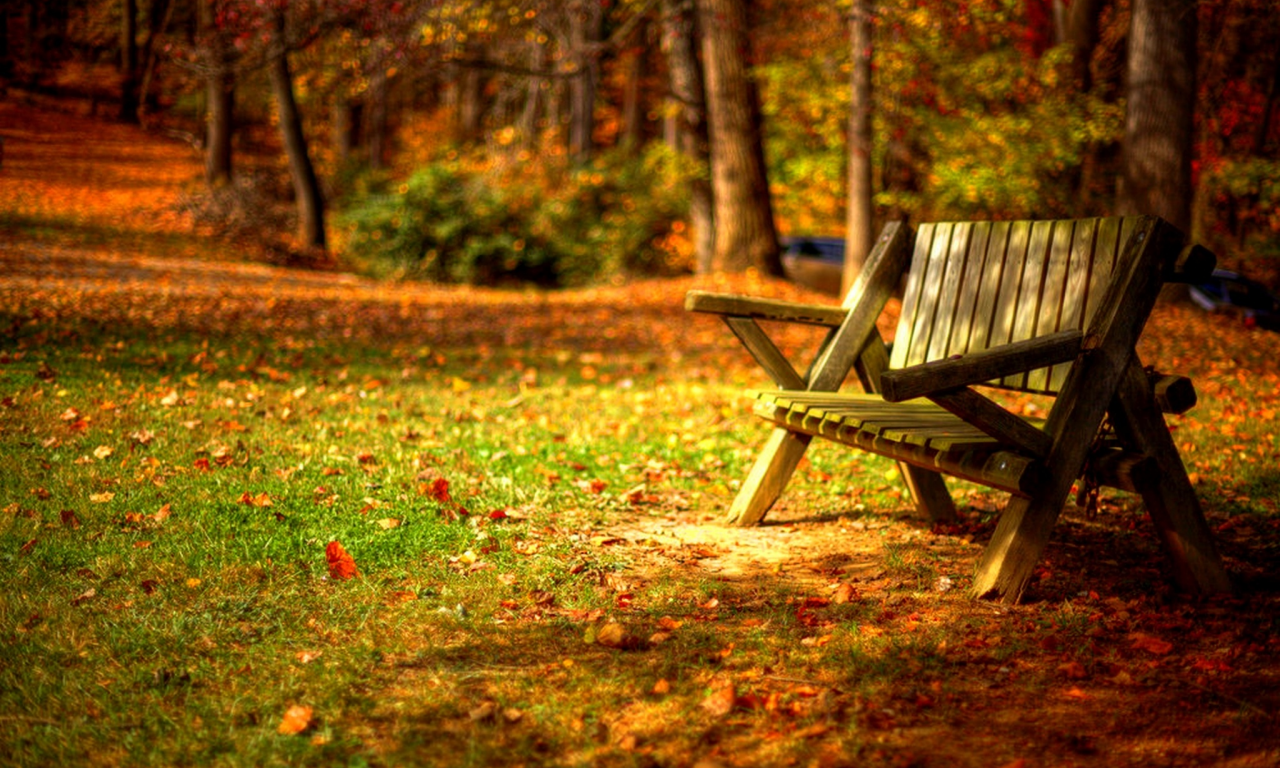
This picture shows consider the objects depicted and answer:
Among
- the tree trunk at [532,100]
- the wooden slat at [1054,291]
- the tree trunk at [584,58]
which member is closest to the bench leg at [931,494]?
the wooden slat at [1054,291]

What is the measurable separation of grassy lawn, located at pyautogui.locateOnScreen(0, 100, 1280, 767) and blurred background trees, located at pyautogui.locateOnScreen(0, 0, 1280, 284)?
18.1 feet

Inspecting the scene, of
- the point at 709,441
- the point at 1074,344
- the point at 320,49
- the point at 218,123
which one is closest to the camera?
the point at 1074,344

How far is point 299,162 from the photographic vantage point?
17.2m

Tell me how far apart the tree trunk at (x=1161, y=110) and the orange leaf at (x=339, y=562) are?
29.3 feet

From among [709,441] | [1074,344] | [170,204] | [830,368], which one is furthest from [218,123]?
[1074,344]

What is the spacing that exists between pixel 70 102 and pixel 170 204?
5.16 meters

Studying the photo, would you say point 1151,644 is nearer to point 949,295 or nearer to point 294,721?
point 949,295

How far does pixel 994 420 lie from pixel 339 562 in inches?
85.1

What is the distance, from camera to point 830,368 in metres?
4.35

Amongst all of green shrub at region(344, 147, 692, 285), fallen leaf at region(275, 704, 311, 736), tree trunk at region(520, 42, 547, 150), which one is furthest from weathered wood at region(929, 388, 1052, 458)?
green shrub at region(344, 147, 692, 285)

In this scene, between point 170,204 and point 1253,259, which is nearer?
point 1253,259

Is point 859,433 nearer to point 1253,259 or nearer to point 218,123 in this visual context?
point 1253,259

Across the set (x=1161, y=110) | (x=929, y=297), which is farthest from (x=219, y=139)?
(x=929, y=297)

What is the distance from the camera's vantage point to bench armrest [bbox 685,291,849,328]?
166 inches
